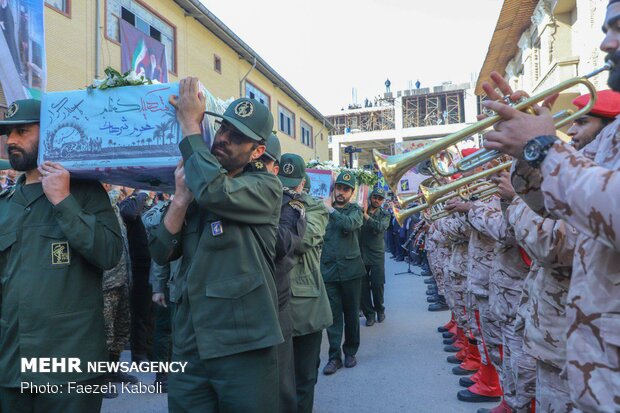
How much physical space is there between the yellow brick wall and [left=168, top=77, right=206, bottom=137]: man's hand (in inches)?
395

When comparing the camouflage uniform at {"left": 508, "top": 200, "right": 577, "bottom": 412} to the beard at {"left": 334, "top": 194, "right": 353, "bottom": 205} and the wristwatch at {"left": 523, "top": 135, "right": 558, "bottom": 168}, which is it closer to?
the wristwatch at {"left": 523, "top": 135, "right": 558, "bottom": 168}

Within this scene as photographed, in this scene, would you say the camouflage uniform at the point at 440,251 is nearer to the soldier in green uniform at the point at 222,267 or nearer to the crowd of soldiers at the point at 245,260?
the crowd of soldiers at the point at 245,260

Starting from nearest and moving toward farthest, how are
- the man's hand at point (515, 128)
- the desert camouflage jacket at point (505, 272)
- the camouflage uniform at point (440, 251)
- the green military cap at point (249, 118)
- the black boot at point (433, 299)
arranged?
the man's hand at point (515, 128), the green military cap at point (249, 118), the desert camouflage jacket at point (505, 272), the camouflage uniform at point (440, 251), the black boot at point (433, 299)

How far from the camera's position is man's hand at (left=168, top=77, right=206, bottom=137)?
2.29 meters

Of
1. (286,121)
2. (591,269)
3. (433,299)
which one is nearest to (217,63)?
(286,121)

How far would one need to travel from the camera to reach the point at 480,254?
167 inches

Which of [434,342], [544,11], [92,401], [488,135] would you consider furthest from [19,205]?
[544,11]

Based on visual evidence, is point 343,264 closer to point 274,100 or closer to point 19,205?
point 19,205

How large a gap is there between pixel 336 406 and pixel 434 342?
9.37 feet

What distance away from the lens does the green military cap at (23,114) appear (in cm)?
273

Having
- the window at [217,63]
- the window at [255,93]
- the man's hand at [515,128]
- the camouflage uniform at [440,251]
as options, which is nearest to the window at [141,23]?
the window at [217,63]

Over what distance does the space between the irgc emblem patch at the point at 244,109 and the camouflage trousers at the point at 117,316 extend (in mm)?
2912

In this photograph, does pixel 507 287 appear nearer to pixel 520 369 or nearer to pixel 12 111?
pixel 520 369

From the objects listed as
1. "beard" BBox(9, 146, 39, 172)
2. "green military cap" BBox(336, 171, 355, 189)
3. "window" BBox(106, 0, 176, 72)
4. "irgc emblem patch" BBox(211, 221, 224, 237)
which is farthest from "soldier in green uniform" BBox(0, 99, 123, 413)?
"window" BBox(106, 0, 176, 72)
